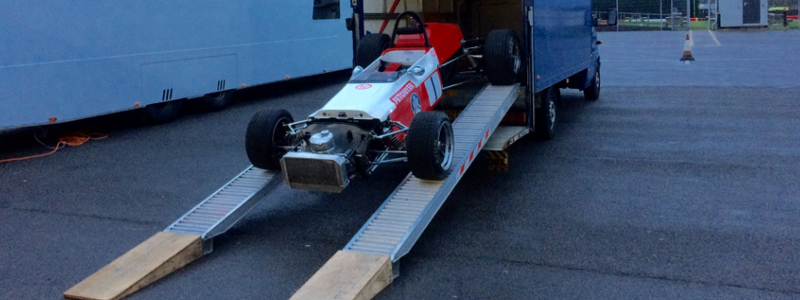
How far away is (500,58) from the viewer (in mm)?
8445

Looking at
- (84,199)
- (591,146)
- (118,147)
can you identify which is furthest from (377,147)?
(118,147)

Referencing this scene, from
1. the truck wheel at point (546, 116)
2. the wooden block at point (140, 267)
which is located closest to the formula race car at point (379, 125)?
the wooden block at point (140, 267)

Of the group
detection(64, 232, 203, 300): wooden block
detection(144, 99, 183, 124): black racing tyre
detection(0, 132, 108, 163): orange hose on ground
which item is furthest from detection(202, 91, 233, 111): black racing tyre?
detection(64, 232, 203, 300): wooden block

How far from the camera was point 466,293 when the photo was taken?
5184mm

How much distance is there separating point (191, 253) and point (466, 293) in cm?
221

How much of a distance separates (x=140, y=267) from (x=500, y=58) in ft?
15.0

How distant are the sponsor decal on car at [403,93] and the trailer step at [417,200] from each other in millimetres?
579

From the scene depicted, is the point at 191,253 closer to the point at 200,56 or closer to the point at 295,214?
the point at 295,214

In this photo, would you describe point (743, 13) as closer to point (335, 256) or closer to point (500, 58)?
point (500, 58)

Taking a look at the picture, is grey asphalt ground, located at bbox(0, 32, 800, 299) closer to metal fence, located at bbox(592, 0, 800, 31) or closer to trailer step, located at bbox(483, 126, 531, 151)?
trailer step, located at bbox(483, 126, 531, 151)

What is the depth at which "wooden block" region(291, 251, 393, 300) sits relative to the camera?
488 centimetres

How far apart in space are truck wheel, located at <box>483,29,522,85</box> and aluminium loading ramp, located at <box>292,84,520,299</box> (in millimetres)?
1116

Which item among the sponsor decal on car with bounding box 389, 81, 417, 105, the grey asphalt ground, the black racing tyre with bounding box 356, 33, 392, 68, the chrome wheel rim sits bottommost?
the grey asphalt ground

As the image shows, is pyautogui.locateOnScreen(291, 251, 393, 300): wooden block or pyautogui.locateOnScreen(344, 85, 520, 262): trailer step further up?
pyautogui.locateOnScreen(344, 85, 520, 262): trailer step
